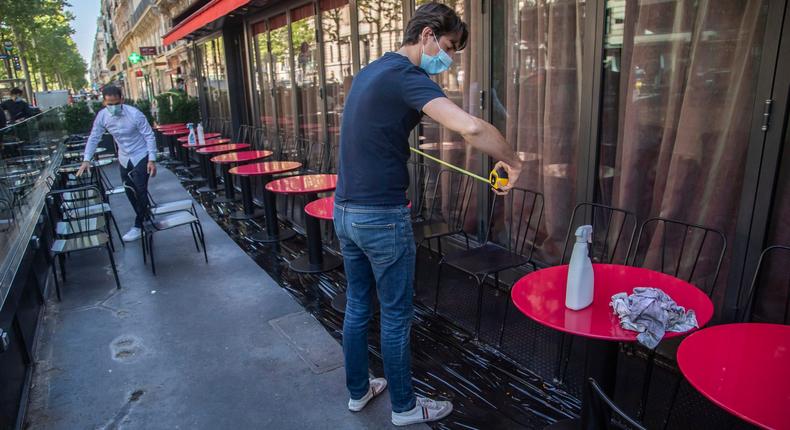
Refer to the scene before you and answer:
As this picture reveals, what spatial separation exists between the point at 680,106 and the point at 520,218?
135 centimetres

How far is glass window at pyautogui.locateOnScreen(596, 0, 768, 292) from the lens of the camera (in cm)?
254

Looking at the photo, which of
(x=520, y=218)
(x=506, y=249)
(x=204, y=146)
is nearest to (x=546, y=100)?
(x=520, y=218)

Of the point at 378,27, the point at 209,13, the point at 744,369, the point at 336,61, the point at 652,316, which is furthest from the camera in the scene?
the point at 209,13

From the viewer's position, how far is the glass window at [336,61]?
19.9ft

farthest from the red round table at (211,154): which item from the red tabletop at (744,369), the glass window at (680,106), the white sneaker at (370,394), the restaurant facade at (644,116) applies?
the red tabletop at (744,369)

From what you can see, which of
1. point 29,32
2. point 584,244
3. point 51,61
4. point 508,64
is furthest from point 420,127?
point 51,61

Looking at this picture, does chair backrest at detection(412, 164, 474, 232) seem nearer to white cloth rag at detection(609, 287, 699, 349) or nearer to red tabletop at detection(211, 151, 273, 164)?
white cloth rag at detection(609, 287, 699, 349)

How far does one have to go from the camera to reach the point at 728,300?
8.78 feet

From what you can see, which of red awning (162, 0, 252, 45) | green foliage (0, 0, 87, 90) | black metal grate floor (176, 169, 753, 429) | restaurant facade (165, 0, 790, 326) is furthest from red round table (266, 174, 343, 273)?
green foliage (0, 0, 87, 90)

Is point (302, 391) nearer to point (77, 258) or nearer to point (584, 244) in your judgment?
point (584, 244)

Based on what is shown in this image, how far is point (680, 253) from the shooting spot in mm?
2885

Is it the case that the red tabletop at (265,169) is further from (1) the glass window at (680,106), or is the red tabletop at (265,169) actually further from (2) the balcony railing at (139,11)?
(2) the balcony railing at (139,11)

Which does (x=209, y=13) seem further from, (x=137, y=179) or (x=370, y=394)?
(x=370, y=394)

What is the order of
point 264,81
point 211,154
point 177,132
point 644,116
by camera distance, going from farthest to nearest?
point 177,132, point 264,81, point 211,154, point 644,116
